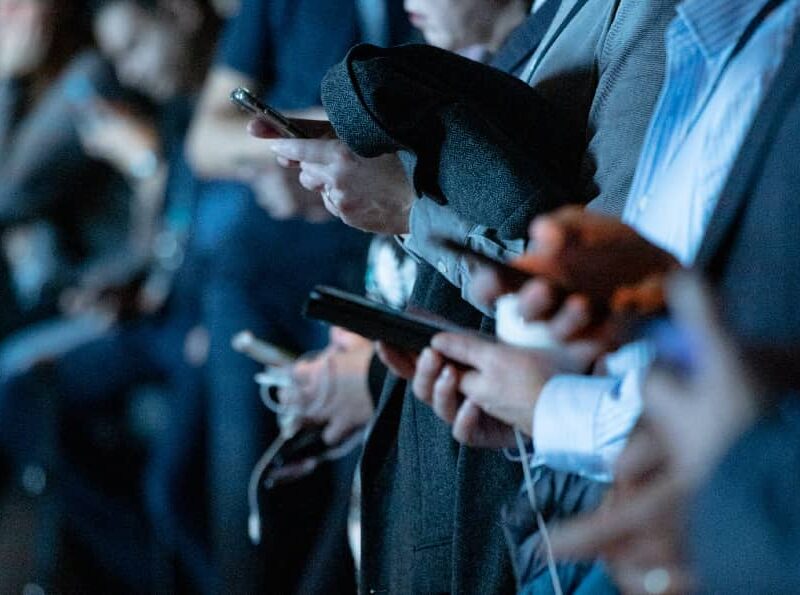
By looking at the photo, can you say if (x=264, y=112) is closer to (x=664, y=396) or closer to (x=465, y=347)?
(x=465, y=347)

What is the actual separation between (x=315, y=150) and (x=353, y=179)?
4 centimetres

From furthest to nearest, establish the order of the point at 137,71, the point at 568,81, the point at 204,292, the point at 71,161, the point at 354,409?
the point at 71,161 < the point at 137,71 < the point at 204,292 < the point at 354,409 < the point at 568,81

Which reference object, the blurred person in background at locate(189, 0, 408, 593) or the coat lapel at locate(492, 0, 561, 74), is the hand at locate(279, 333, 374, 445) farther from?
the coat lapel at locate(492, 0, 561, 74)

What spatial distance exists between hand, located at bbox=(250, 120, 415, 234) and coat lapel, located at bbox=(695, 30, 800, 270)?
0.36 meters

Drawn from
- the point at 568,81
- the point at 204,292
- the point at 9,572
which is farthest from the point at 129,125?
the point at 568,81

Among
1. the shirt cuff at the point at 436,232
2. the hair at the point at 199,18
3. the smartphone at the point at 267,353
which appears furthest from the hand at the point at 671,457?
the hair at the point at 199,18

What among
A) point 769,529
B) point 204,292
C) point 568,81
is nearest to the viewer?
point 769,529

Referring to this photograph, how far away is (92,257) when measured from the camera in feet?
8.96

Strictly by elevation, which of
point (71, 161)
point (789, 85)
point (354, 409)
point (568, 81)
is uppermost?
point (789, 85)

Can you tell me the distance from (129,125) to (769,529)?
217 centimetres

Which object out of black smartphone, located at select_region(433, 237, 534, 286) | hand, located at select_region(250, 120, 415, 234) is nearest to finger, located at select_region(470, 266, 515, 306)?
black smartphone, located at select_region(433, 237, 534, 286)

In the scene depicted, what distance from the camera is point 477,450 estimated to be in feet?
3.17

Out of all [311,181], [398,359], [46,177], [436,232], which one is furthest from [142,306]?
[398,359]

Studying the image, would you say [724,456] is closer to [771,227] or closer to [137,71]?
[771,227]
